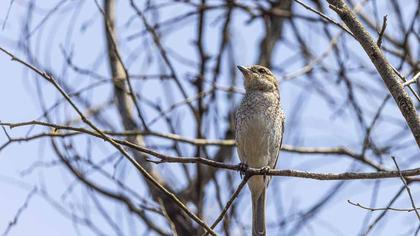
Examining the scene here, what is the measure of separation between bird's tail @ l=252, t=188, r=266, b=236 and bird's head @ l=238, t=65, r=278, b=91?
3.01 ft

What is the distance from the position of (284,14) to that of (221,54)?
89cm

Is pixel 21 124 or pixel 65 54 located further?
pixel 65 54

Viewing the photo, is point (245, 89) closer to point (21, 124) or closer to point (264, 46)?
point (264, 46)

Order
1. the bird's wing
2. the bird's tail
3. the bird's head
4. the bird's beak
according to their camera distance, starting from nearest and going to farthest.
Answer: the bird's tail < the bird's wing < the bird's head < the bird's beak

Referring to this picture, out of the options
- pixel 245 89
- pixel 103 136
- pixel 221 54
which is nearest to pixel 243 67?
pixel 245 89

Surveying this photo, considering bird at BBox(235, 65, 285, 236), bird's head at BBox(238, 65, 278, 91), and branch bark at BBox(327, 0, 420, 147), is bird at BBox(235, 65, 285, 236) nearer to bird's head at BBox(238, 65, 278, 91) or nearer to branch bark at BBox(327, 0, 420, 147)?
bird's head at BBox(238, 65, 278, 91)

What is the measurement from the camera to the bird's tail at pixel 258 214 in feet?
19.3

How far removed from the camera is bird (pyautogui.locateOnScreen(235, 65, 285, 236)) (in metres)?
5.97

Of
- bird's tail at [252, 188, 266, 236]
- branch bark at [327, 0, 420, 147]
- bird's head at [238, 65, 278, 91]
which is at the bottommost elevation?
branch bark at [327, 0, 420, 147]

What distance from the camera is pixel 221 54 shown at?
7.46 metres

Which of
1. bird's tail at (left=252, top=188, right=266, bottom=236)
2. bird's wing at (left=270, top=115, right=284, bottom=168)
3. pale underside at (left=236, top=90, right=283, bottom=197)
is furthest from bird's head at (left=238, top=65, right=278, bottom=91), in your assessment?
bird's tail at (left=252, top=188, right=266, bottom=236)

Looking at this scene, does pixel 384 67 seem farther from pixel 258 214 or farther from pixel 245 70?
pixel 245 70

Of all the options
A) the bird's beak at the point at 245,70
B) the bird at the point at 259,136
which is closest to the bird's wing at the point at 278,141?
the bird at the point at 259,136

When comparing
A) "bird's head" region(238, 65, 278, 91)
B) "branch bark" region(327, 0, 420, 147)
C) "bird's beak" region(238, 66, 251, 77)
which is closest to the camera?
"branch bark" region(327, 0, 420, 147)
